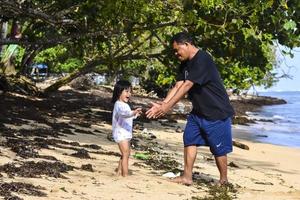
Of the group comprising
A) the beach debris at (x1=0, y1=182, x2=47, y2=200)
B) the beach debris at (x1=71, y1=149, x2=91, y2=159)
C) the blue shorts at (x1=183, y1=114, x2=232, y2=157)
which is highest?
the blue shorts at (x1=183, y1=114, x2=232, y2=157)

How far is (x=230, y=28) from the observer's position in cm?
952

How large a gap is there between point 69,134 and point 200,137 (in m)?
4.47

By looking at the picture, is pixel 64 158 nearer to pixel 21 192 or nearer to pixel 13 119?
pixel 21 192

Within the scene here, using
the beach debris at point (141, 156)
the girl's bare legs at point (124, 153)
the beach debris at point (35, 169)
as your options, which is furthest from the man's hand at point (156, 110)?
the beach debris at point (141, 156)

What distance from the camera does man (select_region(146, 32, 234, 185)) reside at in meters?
6.02

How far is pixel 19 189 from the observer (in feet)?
17.0

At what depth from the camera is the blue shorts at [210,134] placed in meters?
6.22

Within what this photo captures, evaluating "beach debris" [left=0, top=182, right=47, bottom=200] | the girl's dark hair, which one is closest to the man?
the girl's dark hair

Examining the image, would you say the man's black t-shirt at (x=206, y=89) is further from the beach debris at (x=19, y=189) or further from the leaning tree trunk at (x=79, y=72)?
the leaning tree trunk at (x=79, y=72)

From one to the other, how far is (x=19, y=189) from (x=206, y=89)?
2.29 m

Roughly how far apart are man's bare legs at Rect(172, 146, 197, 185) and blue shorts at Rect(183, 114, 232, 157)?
0.07 metres

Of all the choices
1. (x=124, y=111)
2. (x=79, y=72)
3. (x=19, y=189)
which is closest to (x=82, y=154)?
(x=124, y=111)

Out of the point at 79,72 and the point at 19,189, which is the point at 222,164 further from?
the point at 79,72

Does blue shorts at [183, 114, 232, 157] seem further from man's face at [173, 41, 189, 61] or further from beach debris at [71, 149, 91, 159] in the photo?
beach debris at [71, 149, 91, 159]
